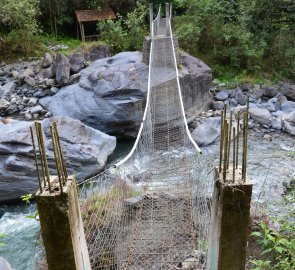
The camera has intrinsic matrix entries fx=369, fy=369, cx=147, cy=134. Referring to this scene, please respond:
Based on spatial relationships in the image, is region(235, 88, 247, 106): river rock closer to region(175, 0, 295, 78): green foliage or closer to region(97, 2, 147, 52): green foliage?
region(175, 0, 295, 78): green foliage

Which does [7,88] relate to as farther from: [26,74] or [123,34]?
[123,34]

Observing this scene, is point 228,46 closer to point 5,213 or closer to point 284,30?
point 284,30

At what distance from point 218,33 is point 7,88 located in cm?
555

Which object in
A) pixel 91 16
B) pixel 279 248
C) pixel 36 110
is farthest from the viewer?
pixel 91 16

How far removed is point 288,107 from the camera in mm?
8078

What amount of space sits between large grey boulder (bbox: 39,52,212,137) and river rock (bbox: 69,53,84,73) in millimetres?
435

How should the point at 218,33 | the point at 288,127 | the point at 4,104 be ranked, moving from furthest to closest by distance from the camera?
the point at 218,33 → the point at 4,104 → the point at 288,127

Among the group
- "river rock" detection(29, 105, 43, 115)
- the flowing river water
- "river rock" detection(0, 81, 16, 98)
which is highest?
"river rock" detection(0, 81, 16, 98)

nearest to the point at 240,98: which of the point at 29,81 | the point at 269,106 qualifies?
the point at 269,106

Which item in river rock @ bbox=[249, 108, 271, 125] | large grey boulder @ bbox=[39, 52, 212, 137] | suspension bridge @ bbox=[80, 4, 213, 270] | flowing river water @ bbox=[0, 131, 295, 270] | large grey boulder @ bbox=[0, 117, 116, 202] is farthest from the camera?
river rock @ bbox=[249, 108, 271, 125]

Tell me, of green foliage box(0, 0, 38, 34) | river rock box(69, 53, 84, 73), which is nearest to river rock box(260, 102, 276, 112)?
river rock box(69, 53, 84, 73)

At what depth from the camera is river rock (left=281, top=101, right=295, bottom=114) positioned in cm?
798

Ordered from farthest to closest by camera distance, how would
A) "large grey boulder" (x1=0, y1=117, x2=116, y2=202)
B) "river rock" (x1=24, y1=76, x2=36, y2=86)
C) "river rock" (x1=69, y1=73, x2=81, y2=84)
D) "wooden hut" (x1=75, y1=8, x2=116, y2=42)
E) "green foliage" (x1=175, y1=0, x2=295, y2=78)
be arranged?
1. "wooden hut" (x1=75, y1=8, x2=116, y2=42)
2. "green foliage" (x1=175, y1=0, x2=295, y2=78)
3. "river rock" (x1=24, y1=76, x2=36, y2=86)
4. "river rock" (x1=69, y1=73, x2=81, y2=84)
5. "large grey boulder" (x1=0, y1=117, x2=116, y2=202)

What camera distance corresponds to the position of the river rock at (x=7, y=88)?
8148 millimetres
